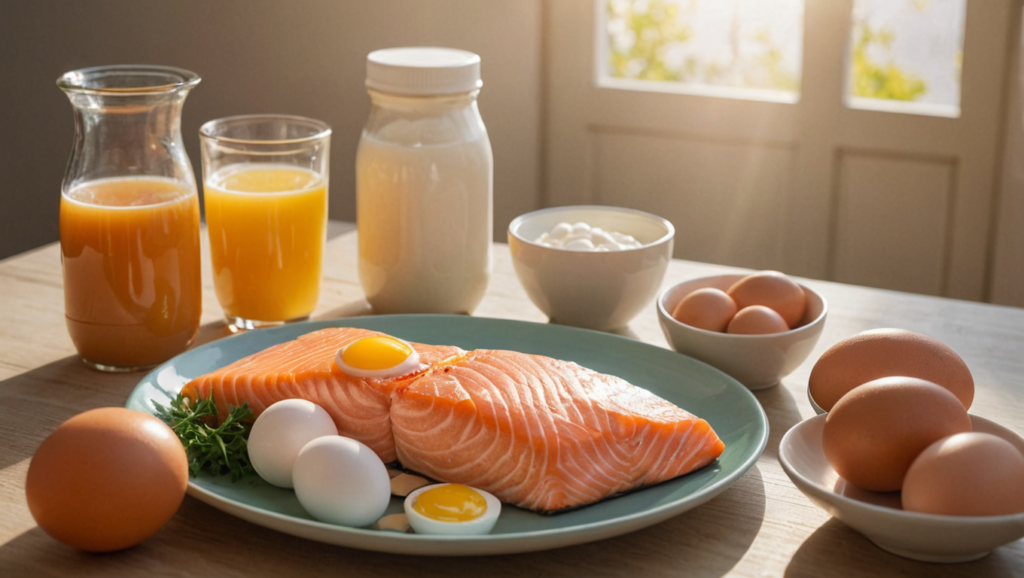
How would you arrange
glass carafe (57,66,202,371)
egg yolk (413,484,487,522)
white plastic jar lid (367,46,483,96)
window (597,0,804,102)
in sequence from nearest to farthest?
egg yolk (413,484,487,522)
glass carafe (57,66,202,371)
white plastic jar lid (367,46,483,96)
window (597,0,804,102)

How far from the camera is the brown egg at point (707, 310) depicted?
1.26 m

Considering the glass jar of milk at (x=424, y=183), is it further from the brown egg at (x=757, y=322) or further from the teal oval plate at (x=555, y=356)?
the brown egg at (x=757, y=322)

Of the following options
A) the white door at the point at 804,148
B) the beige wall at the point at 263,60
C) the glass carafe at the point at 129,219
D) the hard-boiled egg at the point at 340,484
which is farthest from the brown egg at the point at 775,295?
the beige wall at the point at 263,60

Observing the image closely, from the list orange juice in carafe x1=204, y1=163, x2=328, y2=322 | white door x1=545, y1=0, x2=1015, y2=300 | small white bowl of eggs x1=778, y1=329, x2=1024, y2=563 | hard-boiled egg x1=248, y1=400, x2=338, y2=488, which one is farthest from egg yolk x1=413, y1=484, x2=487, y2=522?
white door x1=545, y1=0, x2=1015, y2=300

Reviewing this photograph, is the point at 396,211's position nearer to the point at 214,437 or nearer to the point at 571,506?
the point at 214,437

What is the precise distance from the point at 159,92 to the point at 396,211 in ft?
1.25

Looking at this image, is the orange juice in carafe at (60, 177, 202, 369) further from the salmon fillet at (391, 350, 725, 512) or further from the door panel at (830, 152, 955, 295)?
the door panel at (830, 152, 955, 295)

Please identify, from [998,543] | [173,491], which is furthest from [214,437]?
[998,543]

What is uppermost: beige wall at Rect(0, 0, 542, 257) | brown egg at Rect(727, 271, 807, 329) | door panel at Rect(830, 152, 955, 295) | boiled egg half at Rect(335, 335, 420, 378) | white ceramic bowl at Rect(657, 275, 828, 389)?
beige wall at Rect(0, 0, 542, 257)

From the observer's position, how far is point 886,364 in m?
1.02

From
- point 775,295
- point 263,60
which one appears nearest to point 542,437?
point 775,295

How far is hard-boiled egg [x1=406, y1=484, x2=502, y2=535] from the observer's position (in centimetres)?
87

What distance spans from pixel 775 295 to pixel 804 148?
2.06m

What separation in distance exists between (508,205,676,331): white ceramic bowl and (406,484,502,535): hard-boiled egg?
54 centimetres
